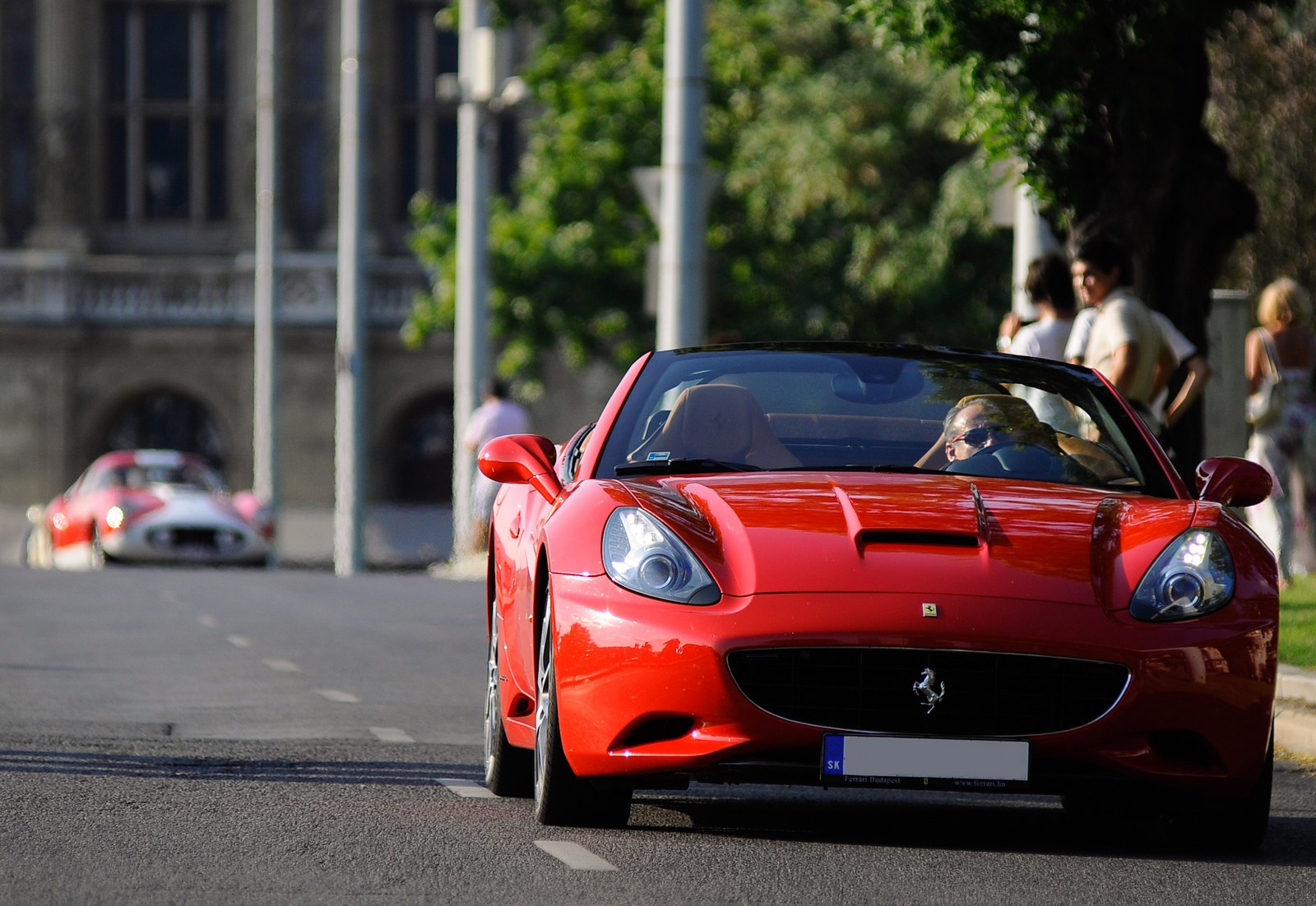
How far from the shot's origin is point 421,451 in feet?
154

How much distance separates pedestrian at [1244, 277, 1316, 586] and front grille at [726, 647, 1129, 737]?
8.81m

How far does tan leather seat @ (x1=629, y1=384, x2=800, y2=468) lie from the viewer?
6.96m

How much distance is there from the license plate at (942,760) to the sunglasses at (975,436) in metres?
1.30

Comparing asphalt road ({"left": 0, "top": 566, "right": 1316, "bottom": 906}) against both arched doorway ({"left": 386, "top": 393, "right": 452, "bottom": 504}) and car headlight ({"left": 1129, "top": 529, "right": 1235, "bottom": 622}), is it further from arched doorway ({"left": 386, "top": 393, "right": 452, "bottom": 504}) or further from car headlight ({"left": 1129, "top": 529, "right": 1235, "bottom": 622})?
arched doorway ({"left": 386, "top": 393, "right": 452, "bottom": 504})

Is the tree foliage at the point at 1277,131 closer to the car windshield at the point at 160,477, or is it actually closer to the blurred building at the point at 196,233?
the car windshield at the point at 160,477

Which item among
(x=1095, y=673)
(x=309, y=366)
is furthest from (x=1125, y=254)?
(x=309, y=366)

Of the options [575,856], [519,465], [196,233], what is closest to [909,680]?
[575,856]

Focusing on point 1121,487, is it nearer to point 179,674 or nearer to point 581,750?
point 581,750

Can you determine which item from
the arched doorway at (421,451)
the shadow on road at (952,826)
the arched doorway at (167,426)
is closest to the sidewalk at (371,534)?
the arched doorway at (421,451)

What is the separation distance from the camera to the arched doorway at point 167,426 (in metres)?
47.1

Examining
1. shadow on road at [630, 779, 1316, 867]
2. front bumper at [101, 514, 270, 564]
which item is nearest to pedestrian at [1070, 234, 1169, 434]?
shadow on road at [630, 779, 1316, 867]

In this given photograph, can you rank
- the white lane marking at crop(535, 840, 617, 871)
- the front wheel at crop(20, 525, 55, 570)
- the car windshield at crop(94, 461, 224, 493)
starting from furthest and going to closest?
the front wheel at crop(20, 525, 55, 570) < the car windshield at crop(94, 461, 224, 493) < the white lane marking at crop(535, 840, 617, 871)

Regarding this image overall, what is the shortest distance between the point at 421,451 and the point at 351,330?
54.5 feet

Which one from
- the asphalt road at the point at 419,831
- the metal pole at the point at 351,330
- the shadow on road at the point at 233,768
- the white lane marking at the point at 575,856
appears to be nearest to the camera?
the asphalt road at the point at 419,831
